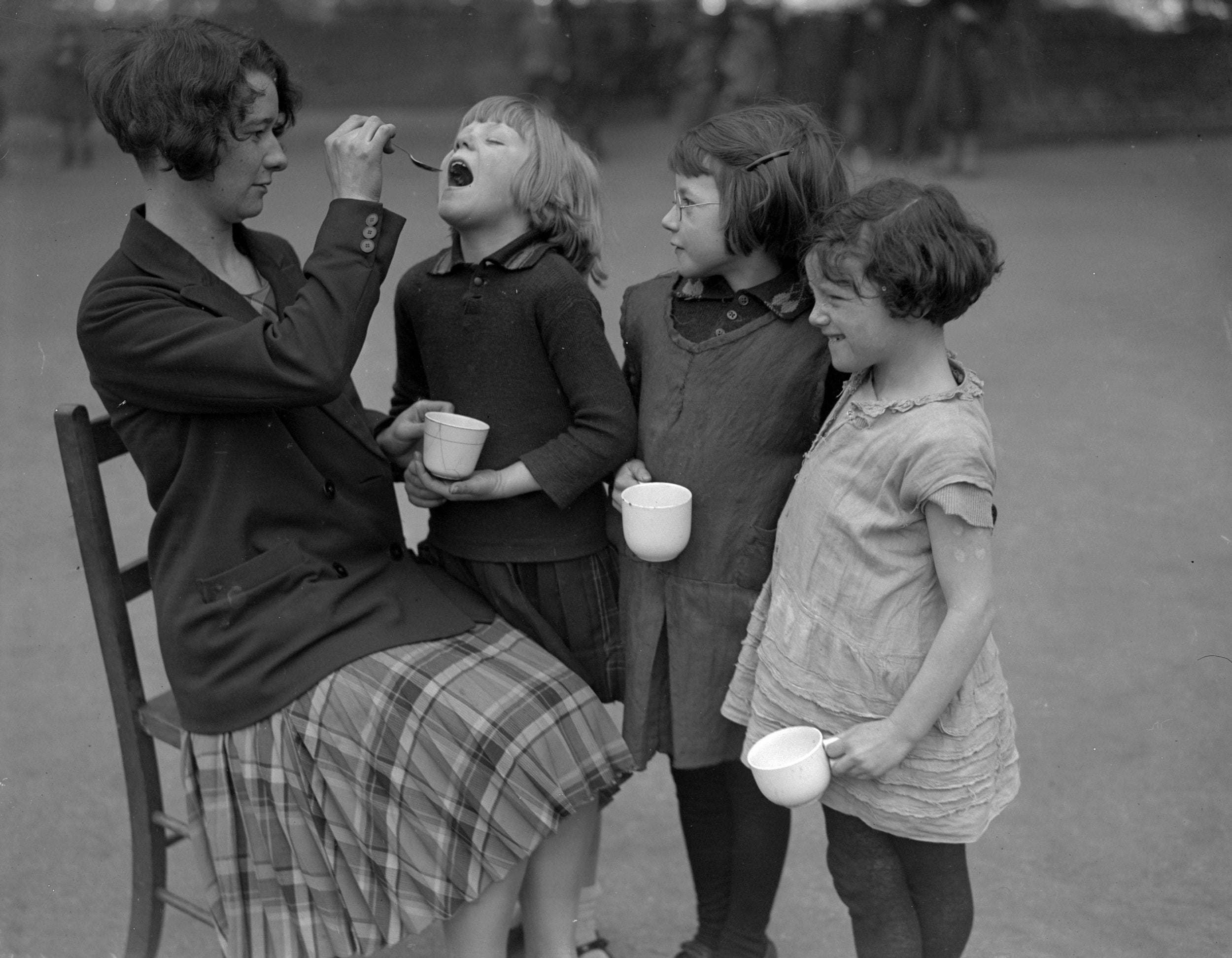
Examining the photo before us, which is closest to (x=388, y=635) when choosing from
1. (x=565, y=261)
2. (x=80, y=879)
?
(x=565, y=261)

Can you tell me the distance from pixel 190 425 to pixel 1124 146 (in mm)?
5429

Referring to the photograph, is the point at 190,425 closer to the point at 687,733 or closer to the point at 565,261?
the point at 565,261

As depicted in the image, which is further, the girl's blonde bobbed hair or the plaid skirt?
the girl's blonde bobbed hair

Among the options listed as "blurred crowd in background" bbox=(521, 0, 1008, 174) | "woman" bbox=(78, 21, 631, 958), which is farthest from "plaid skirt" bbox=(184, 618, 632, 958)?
"blurred crowd in background" bbox=(521, 0, 1008, 174)

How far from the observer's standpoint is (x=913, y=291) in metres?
1.55

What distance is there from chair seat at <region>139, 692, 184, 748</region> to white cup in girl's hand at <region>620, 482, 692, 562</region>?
81 centimetres

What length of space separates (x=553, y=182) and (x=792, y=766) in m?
0.96

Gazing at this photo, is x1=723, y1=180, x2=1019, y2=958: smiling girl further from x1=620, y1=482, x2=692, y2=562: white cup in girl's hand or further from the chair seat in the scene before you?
the chair seat

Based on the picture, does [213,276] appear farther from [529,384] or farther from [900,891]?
[900,891]

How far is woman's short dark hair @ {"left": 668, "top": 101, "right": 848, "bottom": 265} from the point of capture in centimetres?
174

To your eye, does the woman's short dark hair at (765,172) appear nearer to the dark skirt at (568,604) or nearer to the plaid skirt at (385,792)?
the dark skirt at (568,604)

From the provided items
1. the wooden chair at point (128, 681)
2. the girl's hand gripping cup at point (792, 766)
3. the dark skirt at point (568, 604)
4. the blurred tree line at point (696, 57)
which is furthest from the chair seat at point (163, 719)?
the blurred tree line at point (696, 57)

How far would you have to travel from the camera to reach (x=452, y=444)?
1803 millimetres

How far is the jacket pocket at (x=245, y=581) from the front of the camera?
1.80 meters
